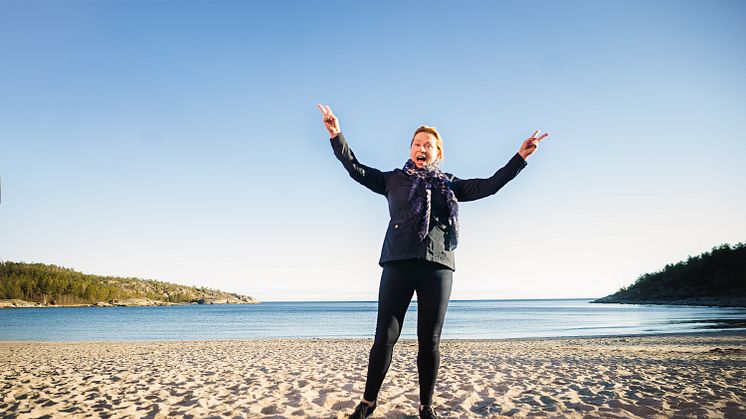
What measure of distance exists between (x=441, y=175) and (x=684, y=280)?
8886cm

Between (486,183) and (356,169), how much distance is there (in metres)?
0.88

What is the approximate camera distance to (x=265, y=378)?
6.20 metres

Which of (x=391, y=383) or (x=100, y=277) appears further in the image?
(x=100, y=277)

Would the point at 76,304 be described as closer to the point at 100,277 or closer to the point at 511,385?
the point at 100,277

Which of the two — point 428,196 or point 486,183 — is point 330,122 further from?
point 486,183

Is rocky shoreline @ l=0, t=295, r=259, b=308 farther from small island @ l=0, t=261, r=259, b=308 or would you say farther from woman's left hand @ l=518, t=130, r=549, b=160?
woman's left hand @ l=518, t=130, r=549, b=160

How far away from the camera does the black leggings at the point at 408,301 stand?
295 centimetres

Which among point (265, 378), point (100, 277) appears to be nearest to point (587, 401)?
point (265, 378)

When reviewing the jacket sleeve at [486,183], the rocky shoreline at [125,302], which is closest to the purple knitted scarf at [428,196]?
the jacket sleeve at [486,183]

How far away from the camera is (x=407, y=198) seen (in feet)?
10.1

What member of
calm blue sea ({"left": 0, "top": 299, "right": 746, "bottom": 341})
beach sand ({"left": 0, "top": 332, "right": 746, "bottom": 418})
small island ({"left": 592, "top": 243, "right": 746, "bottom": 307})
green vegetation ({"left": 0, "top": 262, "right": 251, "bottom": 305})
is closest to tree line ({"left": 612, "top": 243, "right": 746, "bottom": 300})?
small island ({"left": 592, "top": 243, "right": 746, "bottom": 307})

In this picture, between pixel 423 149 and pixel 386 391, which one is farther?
pixel 386 391

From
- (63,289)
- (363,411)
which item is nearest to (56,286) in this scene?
(63,289)

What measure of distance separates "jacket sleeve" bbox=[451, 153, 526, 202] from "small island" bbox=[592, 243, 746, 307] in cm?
6133
